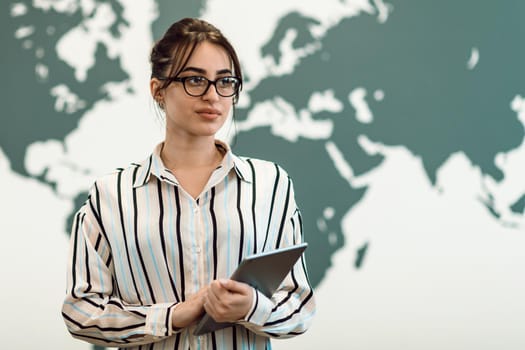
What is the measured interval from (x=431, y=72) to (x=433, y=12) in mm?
250

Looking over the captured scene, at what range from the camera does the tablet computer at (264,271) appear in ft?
3.93

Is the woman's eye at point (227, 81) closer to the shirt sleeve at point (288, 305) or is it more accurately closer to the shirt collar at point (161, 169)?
the shirt collar at point (161, 169)

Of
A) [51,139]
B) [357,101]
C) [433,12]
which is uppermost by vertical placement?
[433,12]

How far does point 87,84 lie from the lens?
258 centimetres

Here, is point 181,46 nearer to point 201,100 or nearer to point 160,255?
point 201,100

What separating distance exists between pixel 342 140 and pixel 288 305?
4.58 ft

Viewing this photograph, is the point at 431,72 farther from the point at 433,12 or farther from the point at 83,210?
the point at 83,210

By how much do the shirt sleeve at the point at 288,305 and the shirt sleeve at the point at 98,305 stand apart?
0.17 metres

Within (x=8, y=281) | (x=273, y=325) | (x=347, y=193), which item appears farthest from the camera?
(x=347, y=193)

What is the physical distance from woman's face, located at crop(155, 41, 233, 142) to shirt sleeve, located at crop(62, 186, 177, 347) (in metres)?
0.26

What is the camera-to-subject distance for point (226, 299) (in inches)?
49.1

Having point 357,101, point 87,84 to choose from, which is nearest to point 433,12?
point 357,101

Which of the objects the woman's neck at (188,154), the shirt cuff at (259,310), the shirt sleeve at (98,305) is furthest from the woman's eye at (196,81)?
the shirt cuff at (259,310)

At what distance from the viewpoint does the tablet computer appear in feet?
3.93
